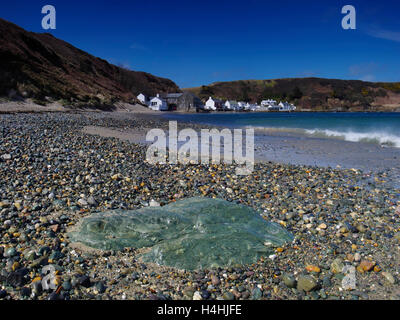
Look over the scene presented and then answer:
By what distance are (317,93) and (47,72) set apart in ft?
423

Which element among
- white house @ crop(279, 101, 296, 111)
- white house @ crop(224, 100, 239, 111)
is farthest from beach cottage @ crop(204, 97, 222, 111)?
white house @ crop(279, 101, 296, 111)

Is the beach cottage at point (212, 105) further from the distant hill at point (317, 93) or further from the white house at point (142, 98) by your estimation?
the white house at point (142, 98)

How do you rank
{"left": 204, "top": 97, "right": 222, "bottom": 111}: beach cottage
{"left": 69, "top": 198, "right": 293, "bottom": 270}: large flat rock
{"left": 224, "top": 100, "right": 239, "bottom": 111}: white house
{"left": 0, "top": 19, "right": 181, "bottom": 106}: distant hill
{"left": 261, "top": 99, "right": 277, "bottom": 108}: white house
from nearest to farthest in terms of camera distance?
1. {"left": 69, "top": 198, "right": 293, "bottom": 270}: large flat rock
2. {"left": 0, "top": 19, "right": 181, "bottom": 106}: distant hill
3. {"left": 204, "top": 97, "right": 222, "bottom": 111}: beach cottage
4. {"left": 224, "top": 100, "right": 239, "bottom": 111}: white house
5. {"left": 261, "top": 99, "right": 277, "bottom": 108}: white house

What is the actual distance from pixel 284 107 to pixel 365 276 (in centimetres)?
14362

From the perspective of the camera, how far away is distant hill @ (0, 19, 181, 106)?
104ft

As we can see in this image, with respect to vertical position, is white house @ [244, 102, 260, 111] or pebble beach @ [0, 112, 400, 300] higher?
white house @ [244, 102, 260, 111]

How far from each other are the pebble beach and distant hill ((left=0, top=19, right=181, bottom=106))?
2632 centimetres

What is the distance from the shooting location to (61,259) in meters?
3.84

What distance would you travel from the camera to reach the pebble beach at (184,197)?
3422 millimetres

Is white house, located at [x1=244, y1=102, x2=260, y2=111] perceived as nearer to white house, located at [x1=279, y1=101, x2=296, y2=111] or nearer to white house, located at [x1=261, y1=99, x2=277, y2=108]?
white house, located at [x1=261, y1=99, x2=277, y2=108]

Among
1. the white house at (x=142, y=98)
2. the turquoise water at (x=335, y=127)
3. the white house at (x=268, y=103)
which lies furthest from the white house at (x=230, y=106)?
the turquoise water at (x=335, y=127)

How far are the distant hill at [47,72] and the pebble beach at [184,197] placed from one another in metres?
26.3

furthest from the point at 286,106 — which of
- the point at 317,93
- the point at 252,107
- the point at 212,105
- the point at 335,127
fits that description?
the point at 335,127
